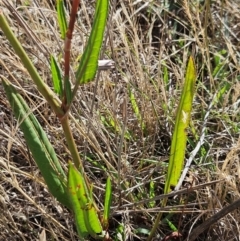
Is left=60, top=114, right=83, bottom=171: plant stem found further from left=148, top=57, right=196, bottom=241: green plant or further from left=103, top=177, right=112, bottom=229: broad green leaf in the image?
left=148, top=57, right=196, bottom=241: green plant

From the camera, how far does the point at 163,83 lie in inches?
53.7

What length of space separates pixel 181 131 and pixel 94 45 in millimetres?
276

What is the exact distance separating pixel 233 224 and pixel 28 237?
0.47 metres

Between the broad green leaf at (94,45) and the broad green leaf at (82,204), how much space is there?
145mm

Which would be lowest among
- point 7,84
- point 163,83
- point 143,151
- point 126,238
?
point 126,238

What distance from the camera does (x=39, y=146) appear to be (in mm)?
900

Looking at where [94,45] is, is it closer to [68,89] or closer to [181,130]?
[68,89]

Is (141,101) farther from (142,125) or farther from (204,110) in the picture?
(204,110)

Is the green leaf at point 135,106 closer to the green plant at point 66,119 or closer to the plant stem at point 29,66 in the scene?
the green plant at point 66,119

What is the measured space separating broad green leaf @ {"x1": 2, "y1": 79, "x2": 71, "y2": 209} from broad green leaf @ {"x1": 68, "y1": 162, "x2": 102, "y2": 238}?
49 millimetres

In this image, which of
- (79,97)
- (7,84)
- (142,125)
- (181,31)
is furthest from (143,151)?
(181,31)

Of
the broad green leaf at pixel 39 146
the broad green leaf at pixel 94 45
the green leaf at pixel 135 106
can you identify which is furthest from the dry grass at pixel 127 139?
the broad green leaf at pixel 94 45

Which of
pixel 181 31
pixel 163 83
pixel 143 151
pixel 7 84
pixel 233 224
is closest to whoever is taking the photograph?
pixel 7 84

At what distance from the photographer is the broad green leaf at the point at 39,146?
0.89 m
